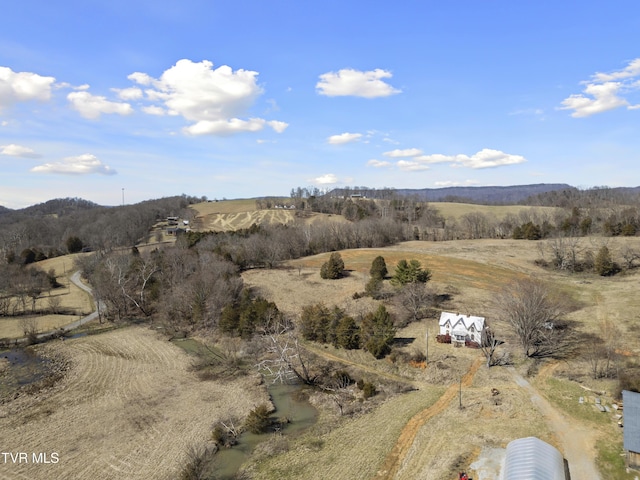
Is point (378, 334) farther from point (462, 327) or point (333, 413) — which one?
point (333, 413)

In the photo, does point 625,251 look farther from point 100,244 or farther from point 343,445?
point 100,244

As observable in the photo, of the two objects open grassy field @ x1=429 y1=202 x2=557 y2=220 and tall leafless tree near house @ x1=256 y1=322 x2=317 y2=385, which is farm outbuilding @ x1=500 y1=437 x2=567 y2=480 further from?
open grassy field @ x1=429 y1=202 x2=557 y2=220

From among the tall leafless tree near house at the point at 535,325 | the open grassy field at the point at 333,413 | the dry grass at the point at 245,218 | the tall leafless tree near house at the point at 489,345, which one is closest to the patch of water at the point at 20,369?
the open grassy field at the point at 333,413

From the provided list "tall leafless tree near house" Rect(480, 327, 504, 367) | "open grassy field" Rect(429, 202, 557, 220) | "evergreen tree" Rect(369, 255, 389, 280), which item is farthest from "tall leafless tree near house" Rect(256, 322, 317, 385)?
"open grassy field" Rect(429, 202, 557, 220)

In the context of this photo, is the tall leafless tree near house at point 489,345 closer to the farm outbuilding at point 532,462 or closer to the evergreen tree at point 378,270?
the farm outbuilding at point 532,462

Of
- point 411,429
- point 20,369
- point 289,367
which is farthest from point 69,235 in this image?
point 411,429
